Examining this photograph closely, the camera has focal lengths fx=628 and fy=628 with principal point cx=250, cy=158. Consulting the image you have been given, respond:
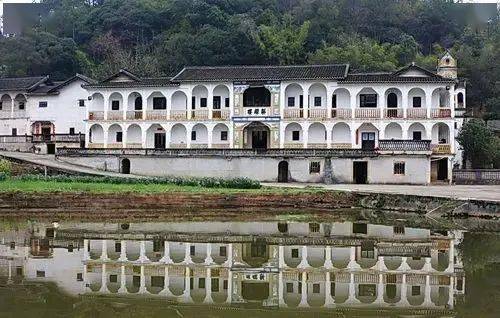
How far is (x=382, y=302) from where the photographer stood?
13.9m

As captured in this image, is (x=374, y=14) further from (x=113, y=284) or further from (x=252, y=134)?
(x=113, y=284)

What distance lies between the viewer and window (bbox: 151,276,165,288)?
1567 cm

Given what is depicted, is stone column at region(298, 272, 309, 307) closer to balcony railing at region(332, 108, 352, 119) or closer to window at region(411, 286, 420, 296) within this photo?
window at region(411, 286, 420, 296)

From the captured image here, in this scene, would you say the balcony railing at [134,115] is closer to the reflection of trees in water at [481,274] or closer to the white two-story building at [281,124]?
the white two-story building at [281,124]

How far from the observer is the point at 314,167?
44031mm

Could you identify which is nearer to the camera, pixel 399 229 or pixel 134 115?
pixel 399 229

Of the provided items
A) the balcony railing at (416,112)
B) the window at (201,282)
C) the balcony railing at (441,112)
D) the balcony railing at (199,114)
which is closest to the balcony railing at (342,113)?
the balcony railing at (416,112)

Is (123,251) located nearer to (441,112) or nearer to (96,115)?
(441,112)

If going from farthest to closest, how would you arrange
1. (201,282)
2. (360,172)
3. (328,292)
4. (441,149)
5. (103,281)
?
(441,149)
(360,172)
(201,282)
(103,281)
(328,292)

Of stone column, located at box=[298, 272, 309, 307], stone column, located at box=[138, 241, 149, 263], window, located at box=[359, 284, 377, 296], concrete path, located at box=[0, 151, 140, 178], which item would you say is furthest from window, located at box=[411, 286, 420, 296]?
concrete path, located at box=[0, 151, 140, 178]

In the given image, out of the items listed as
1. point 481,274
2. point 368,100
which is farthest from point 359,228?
point 368,100

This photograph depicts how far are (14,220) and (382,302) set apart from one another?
2014 cm

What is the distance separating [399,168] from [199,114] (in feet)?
54.5

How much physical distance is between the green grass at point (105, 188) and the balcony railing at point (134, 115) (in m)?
15.7
